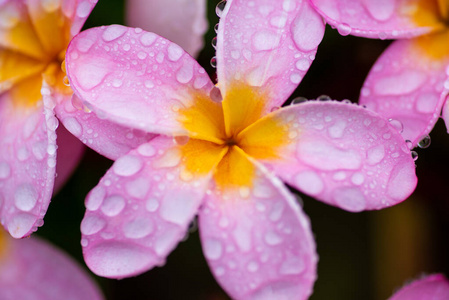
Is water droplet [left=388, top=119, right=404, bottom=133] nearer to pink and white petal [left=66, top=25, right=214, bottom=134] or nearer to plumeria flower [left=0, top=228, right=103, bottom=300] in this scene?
pink and white petal [left=66, top=25, right=214, bottom=134]

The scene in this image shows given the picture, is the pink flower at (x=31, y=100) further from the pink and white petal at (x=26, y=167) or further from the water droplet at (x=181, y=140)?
the water droplet at (x=181, y=140)

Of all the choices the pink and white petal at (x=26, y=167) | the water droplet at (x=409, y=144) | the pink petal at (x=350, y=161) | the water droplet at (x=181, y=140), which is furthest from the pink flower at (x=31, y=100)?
the water droplet at (x=409, y=144)

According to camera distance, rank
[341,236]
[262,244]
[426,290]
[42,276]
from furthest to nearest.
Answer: [341,236], [42,276], [426,290], [262,244]

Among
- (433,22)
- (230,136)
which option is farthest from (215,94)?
(433,22)

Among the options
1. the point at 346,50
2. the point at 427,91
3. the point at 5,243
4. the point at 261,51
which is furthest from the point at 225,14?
the point at 5,243

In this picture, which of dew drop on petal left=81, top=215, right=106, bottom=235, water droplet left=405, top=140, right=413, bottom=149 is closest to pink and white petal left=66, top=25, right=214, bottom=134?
dew drop on petal left=81, top=215, right=106, bottom=235

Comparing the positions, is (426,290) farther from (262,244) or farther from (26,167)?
(26,167)
